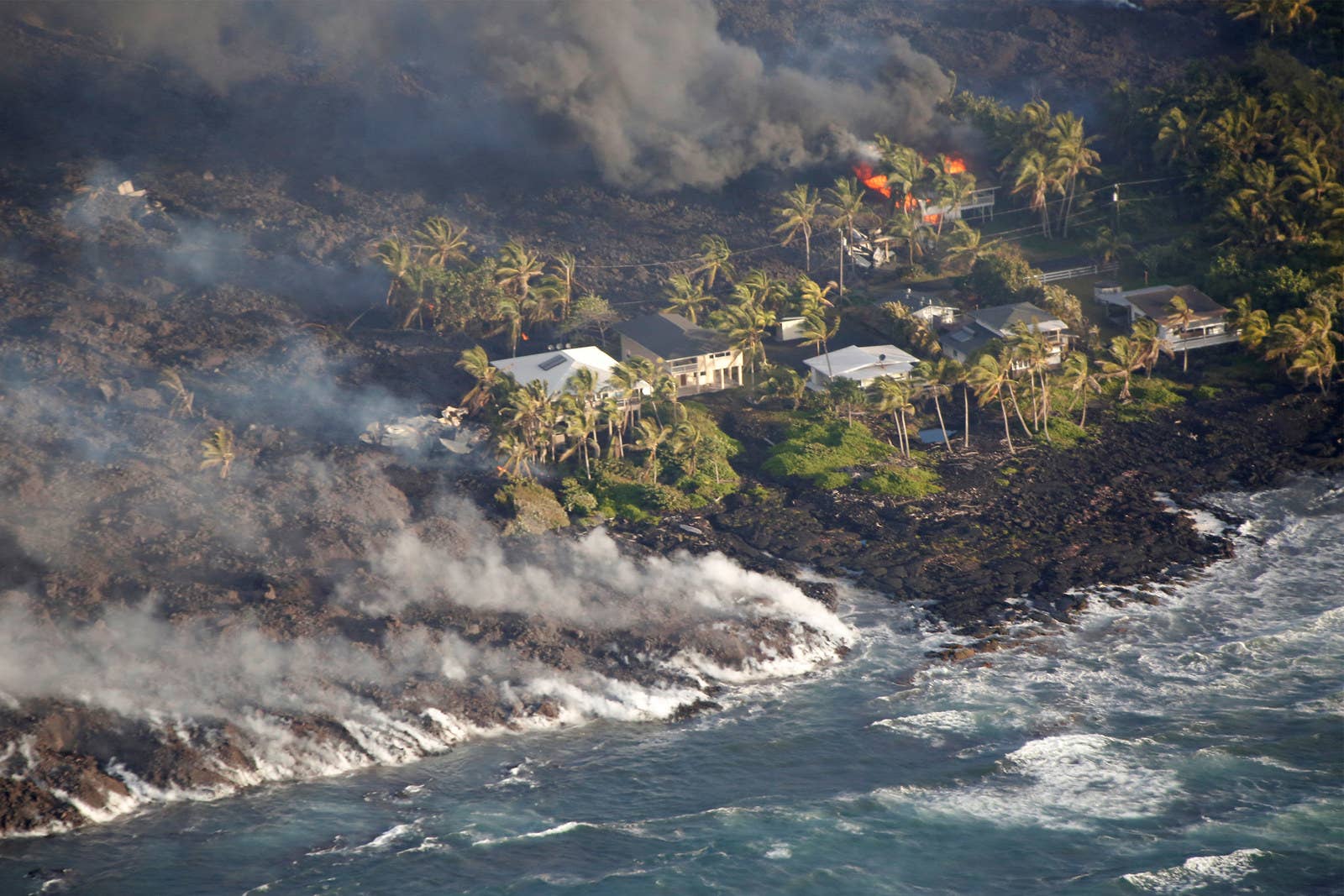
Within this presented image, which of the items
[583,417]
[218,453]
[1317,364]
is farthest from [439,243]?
[1317,364]

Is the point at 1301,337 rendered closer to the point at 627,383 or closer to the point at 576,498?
the point at 627,383

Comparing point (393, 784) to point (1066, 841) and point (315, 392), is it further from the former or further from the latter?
point (315, 392)

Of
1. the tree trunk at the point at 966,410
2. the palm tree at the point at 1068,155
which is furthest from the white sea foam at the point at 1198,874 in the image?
the palm tree at the point at 1068,155

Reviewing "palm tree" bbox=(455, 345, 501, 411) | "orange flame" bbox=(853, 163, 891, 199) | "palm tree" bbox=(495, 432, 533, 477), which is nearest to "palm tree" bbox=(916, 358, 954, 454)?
"palm tree" bbox=(495, 432, 533, 477)

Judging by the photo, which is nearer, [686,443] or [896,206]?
[686,443]

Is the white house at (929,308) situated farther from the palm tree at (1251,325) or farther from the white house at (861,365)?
the palm tree at (1251,325)

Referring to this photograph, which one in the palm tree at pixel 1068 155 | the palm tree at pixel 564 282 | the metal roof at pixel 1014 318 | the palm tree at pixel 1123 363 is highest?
the palm tree at pixel 1068 155
